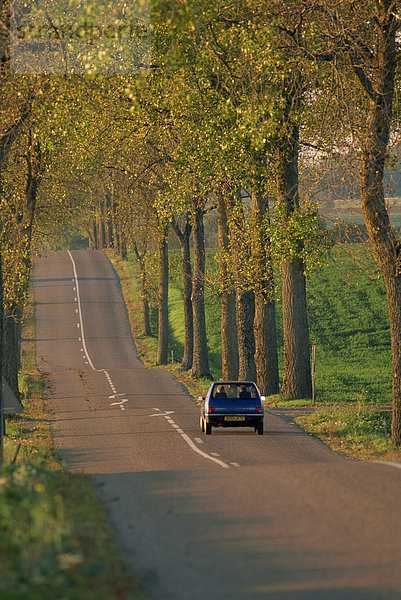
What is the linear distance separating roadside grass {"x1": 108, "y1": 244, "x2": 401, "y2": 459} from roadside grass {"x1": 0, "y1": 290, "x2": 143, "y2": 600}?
11509 mm

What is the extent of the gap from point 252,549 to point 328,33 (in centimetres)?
1321

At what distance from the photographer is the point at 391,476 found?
12445 mm

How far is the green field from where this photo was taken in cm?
4631

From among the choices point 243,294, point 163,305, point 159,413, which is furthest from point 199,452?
point 163,305

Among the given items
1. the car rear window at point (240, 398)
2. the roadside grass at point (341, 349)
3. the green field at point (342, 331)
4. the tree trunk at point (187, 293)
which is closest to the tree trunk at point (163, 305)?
the roadside grass at point (341, 349)

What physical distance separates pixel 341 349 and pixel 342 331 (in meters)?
5.03

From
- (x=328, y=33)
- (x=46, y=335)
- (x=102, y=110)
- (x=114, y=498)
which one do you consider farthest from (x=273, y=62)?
(x=46, y=335)

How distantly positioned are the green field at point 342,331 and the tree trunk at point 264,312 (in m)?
8.72

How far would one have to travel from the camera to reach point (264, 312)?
31.3m

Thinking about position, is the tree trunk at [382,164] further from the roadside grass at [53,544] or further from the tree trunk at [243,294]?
the roadside grass at [53,544]

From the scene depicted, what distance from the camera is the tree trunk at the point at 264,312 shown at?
97.3 feet

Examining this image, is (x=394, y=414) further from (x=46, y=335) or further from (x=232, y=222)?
(x=46, y=335)

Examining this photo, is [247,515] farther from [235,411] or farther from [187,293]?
[187,293]

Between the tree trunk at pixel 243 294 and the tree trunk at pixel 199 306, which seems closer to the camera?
the tree trunk at pixel 243 294
